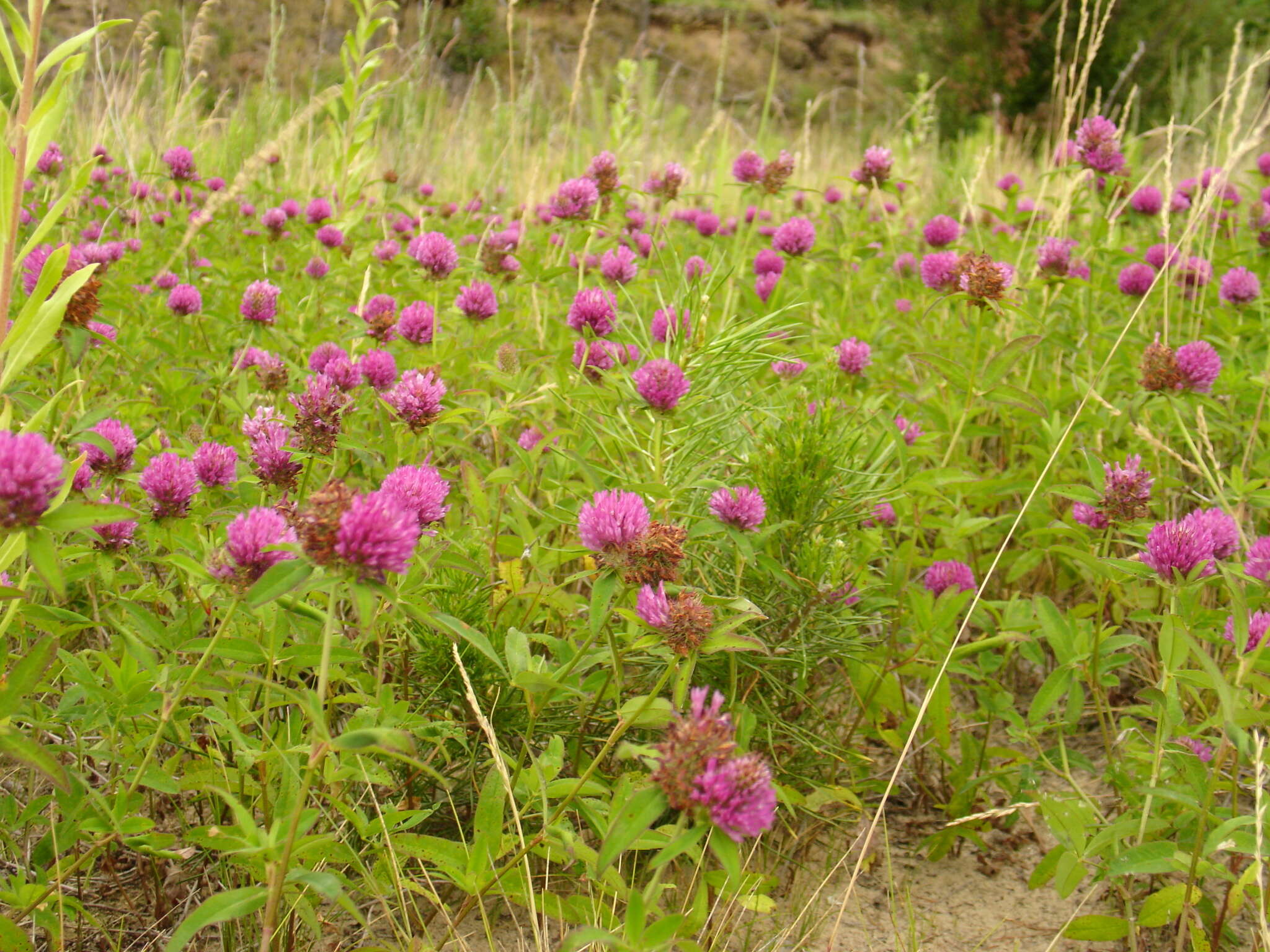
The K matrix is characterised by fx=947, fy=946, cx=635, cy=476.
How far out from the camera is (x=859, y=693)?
1.88 metres

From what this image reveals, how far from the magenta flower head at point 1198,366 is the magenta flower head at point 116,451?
6.67ft

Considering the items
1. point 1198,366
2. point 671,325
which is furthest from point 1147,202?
point 671,325

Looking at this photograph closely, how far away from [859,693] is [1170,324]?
206 cm

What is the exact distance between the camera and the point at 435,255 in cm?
241

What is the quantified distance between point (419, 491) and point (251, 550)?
0.25 metres

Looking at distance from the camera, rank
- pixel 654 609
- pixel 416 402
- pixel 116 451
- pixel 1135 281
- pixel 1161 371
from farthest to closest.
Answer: pixel 1135 281 → pixel 1161 371 → pixel 416 402 → pixel 116 451 → pixel 654 609

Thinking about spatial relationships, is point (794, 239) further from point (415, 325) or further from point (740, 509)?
point (740, 509)

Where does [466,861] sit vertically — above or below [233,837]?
below

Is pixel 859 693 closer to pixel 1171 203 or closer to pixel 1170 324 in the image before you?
pixel 1170 324

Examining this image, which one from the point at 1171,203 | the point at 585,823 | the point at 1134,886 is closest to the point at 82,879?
the point at 585,823

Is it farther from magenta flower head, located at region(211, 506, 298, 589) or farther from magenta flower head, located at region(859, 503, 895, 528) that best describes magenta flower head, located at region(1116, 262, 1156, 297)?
magenta flower head, located at region(211, 506, 298, 589)

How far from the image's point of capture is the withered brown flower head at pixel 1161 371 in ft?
6.49

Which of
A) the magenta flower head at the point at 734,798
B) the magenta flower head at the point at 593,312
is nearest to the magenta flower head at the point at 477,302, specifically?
the magenta flower head at the point at 593,312

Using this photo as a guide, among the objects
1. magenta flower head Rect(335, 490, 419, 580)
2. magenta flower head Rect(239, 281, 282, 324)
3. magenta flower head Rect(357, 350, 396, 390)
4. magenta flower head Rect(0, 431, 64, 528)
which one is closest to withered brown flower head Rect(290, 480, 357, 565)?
magenta flower head Rect(335, 490, 419, 580)
